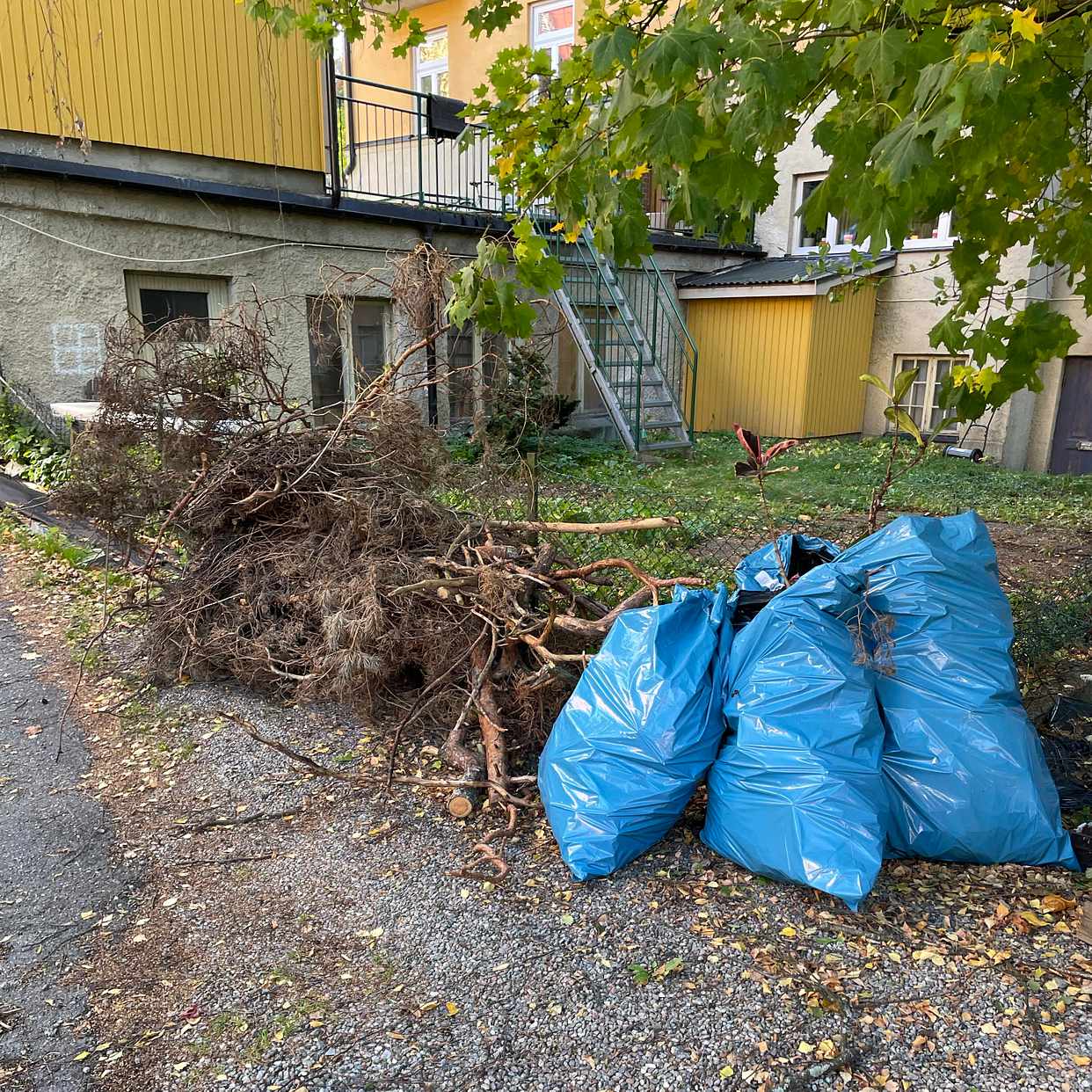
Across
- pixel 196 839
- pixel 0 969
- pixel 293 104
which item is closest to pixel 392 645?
pixel 196 839

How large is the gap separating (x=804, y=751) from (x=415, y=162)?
522 inches

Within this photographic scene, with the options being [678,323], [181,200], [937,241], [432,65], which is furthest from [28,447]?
[937,241]

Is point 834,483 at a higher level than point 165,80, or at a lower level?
lower

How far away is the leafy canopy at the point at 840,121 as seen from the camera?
2514mm

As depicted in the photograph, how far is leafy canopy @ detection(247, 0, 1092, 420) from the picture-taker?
2.51 m

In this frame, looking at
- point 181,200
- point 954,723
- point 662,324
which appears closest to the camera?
point 954,723

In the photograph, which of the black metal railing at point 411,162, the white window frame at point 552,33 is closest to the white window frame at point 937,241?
the white window frame at point 552,33

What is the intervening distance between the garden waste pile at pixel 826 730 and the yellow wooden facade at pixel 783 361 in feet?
35.3

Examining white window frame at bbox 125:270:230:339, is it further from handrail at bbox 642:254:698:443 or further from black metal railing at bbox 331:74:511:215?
handrail at bbox 642:254:698:443

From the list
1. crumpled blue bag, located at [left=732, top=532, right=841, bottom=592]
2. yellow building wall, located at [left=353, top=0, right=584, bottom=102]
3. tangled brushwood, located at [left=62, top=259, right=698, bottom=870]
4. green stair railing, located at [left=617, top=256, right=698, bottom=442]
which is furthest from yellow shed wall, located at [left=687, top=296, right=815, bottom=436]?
crumpled blue bag, located at [left=732, top=532, right=841, bottom=592]

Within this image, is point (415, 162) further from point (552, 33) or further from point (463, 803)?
point (463, 803)

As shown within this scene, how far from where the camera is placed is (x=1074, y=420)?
12453mm

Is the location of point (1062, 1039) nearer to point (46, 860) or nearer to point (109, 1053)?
point (109, 1053)

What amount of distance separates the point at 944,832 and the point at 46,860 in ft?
10.2
